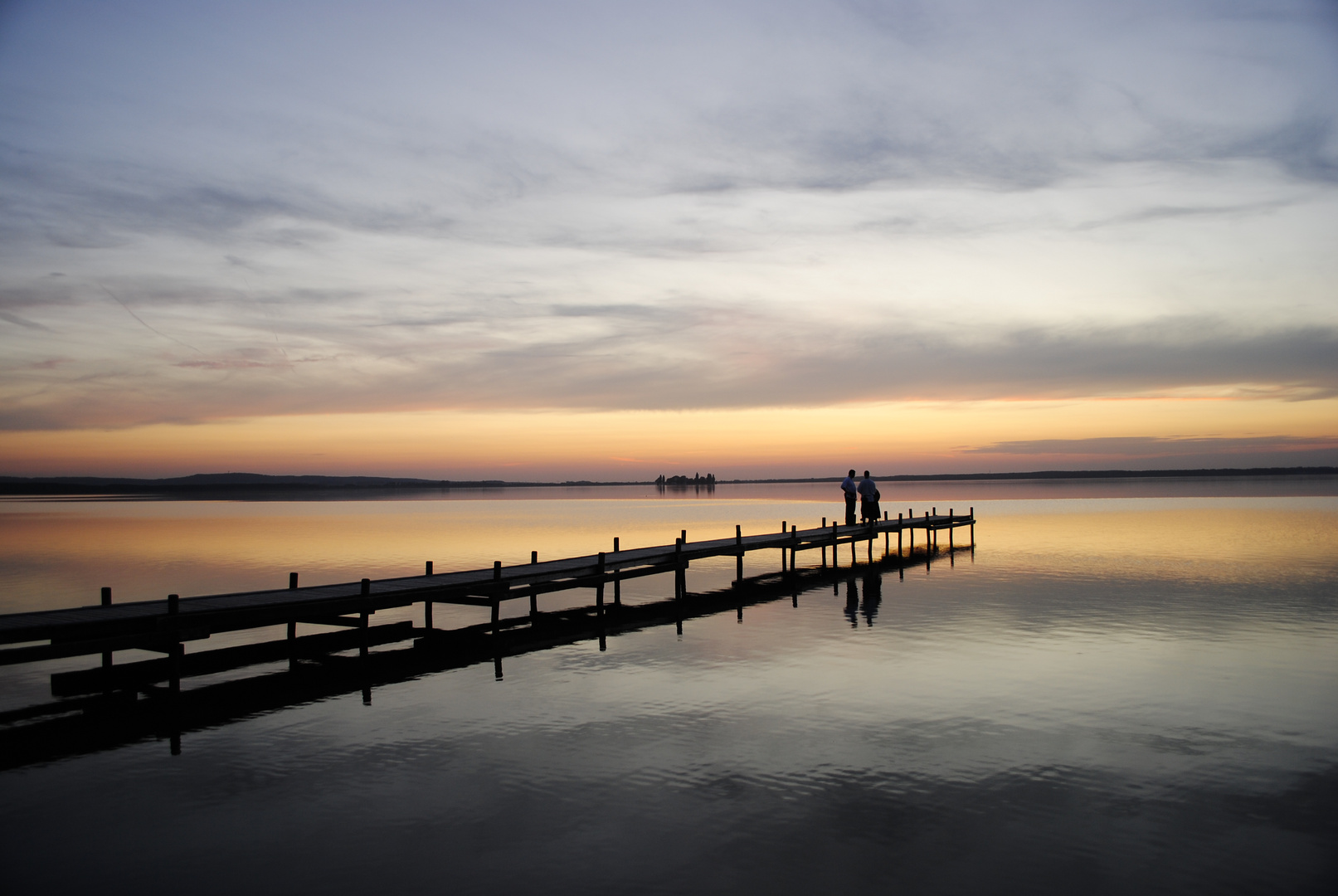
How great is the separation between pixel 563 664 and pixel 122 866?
9.50 meters

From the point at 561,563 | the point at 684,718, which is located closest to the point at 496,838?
the point at 684,718

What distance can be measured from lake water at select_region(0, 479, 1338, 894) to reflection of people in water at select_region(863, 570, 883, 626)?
1.96 ft

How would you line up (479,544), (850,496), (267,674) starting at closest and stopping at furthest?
(267,674) < (850,496) < (479,544)

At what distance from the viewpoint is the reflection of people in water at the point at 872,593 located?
2303 centimetres

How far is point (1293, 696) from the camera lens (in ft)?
45.1

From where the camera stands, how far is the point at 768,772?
10.5 meters

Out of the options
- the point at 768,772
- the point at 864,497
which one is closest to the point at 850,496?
the point at 864,497

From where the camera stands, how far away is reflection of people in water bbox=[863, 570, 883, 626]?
23.0m

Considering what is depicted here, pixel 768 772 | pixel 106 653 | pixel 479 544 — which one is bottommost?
pixel 479 544

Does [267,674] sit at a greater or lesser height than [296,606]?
lesser

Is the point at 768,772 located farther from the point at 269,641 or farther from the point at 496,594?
the point at 269,641

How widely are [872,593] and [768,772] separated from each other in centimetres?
1759

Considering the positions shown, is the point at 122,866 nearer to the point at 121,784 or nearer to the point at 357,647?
the point at 121,784

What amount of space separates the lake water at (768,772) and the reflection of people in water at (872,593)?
596 millimetres
